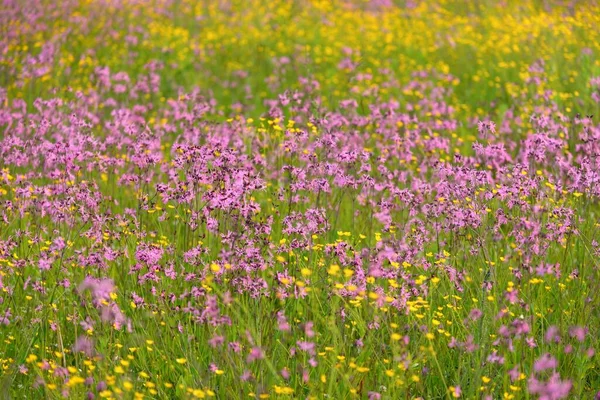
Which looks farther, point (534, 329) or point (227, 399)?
point (534, 329)

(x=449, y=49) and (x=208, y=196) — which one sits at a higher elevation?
(x=208, y=196)

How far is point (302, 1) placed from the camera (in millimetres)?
12398

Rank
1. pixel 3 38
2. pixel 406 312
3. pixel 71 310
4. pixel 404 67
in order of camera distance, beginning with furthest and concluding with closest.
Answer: pixel 404 67, pixel 3 38, pixel 71 310, pixel 406 312

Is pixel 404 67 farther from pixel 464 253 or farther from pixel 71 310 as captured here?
pixel 71 310

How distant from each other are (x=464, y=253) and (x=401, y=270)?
0.59m

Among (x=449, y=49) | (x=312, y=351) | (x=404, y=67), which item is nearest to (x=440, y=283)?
(x=312, y=351)

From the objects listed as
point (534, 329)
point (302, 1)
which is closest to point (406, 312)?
point (534, 329)

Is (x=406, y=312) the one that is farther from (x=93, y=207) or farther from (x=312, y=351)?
(x=93, y=207)

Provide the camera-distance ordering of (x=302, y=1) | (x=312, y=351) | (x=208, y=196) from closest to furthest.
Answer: (x=312, y=351) < (x=208, y=196) < (x=302, y=1)

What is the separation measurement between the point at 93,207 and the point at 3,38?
17.1 feet

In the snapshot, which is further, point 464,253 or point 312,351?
point 464,253

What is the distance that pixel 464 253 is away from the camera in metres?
4.10

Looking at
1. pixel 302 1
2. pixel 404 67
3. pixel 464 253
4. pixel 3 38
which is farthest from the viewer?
pixel 302 1

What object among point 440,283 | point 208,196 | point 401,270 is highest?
point 208,196
